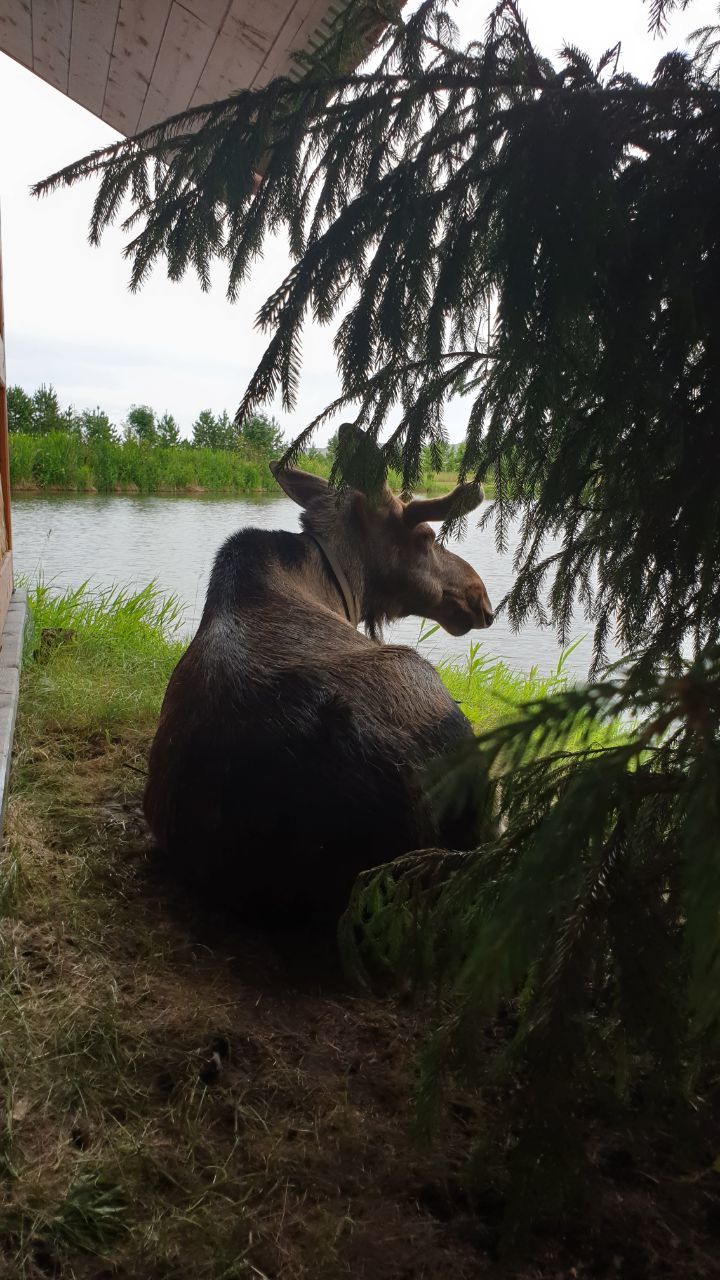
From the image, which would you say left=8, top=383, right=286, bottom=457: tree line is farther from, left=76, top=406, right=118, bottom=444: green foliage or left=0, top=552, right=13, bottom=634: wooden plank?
left=0, top=552, right=13, bottom=634: wooden plank

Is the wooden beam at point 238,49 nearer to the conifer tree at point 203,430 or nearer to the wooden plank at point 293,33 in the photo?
the wooden plank at point 293,33

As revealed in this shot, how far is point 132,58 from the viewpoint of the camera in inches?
138

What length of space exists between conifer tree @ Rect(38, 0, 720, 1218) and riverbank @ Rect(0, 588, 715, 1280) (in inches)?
8.3

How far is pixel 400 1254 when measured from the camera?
1.12 m

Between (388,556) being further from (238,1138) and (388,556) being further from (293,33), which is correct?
(238,1138)

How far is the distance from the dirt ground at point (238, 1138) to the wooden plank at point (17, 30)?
11.3 ft

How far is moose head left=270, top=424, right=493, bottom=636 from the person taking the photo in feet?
11.7

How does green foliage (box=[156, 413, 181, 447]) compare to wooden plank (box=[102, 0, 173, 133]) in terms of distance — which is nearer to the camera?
wooden plank (box=[102, 0, 173, 133])

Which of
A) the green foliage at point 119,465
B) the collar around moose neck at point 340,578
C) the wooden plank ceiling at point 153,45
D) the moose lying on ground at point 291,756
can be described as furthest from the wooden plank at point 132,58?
the green foliage at point 119,465

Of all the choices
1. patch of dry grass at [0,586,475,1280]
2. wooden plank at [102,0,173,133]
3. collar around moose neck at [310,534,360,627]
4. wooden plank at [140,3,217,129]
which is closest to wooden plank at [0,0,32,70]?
wooden plank at [102,0,173,133]

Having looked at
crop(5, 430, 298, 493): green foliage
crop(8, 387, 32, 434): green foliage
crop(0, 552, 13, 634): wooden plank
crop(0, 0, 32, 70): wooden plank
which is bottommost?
crop(0, 552, 13, 634): wooden plank

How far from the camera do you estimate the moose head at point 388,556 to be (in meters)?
3.57

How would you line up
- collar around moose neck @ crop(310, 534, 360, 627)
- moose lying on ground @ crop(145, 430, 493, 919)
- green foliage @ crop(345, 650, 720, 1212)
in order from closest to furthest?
green foliage @ crop(345, 650, 720, 1212) < moose lying on ground @ crop(145, 430, 493, 919) < collar around moose neck @ crop(310, 534, 360, 627)

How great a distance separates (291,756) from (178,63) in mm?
3074
